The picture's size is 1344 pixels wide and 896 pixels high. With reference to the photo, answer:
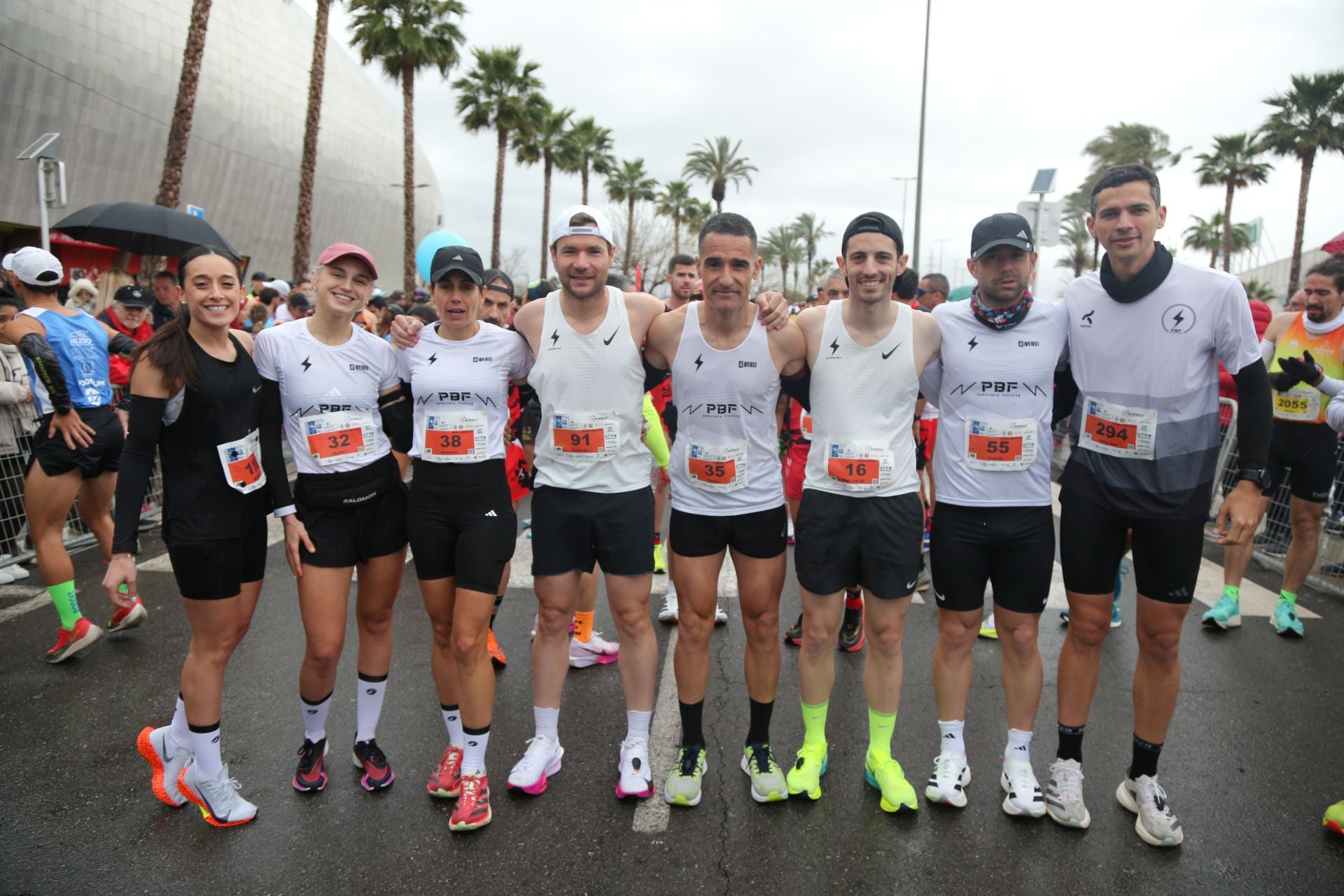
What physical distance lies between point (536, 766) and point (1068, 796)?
2.08 m

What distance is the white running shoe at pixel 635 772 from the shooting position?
119 inches

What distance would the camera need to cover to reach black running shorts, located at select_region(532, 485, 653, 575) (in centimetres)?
305

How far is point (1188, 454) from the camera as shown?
112 inches

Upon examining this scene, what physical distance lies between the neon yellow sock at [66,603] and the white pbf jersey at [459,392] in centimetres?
271

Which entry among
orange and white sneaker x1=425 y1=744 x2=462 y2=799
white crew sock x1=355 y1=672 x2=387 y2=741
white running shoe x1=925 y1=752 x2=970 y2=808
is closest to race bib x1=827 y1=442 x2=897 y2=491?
white running shoe x1=925 y1=752 x2=970 y2=808

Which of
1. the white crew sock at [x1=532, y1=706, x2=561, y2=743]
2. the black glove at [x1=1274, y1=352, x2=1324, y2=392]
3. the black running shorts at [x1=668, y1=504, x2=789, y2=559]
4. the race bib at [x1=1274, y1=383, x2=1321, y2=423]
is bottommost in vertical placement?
the white crew sock at [x1=532, y1=706, x2=561, y2=743]

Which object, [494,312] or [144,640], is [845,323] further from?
[144,640]

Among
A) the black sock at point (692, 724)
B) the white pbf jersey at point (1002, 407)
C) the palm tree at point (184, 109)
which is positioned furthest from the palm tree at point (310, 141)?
the white pbf jersey at point (1002, 407)

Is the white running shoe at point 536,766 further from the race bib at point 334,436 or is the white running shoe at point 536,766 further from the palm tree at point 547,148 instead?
the palm tree at point 547,148

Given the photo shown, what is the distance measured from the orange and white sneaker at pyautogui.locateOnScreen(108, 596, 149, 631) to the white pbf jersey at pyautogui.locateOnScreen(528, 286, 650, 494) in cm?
320

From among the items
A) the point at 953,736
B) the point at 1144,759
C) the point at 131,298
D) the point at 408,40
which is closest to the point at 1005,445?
the point at 953,736

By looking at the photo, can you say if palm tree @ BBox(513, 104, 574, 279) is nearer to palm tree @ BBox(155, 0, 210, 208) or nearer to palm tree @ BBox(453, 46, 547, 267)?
palm tree @ BBox(453, 46, 547, 267)

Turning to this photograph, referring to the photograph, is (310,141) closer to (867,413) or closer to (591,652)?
(591,652)

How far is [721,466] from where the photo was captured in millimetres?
3012
